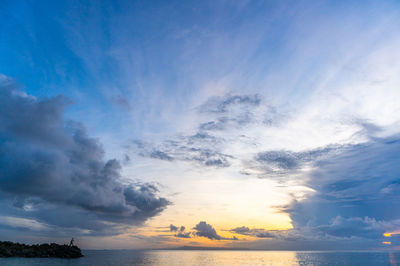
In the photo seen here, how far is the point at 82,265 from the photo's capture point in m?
130

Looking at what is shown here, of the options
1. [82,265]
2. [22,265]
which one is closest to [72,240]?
[82,265]

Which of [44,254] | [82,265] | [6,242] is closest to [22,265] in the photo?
[82,265]

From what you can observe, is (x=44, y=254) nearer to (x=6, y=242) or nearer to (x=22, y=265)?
(x=6, y=242)

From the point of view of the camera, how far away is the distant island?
14438 centimetres

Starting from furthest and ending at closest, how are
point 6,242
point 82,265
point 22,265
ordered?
point 6,242
point 82,265
point 22,265

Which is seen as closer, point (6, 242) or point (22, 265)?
point (22, 265)

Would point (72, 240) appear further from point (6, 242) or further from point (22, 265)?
point (22, 265)

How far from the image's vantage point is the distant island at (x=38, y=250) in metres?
144

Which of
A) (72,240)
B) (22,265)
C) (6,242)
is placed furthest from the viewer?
(72,240)

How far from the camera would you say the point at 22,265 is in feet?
350

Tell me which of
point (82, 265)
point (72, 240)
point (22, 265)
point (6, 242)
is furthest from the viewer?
point (72, 240)

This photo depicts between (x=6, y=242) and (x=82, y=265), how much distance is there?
66874 millimetres

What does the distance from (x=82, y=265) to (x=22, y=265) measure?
2996cm

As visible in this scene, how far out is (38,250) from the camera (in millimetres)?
155875
